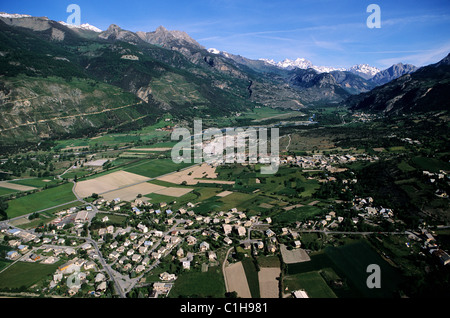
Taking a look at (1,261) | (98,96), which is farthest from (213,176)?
(98,96)

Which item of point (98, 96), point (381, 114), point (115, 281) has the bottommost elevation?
point (115, 281)

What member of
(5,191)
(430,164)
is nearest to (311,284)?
(430,164)

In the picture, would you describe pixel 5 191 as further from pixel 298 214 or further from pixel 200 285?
pixel 298 214

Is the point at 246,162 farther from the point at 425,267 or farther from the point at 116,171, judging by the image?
the point at 425,267

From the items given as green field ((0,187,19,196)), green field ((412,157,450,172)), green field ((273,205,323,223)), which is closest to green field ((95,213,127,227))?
green field ((273,205,323,223))

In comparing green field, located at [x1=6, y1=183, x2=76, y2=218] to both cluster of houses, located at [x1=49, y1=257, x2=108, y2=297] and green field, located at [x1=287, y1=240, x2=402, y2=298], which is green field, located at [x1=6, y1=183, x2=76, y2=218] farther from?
green field, located at [x1=287, y1=240, x2=402, y2=298]
